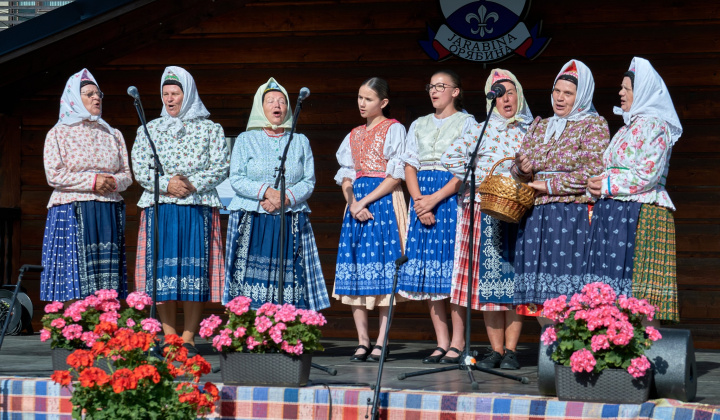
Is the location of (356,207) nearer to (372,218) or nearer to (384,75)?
(372,218)

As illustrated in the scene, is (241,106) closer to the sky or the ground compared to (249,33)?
closer to the ground

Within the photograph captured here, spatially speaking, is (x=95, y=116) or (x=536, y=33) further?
(x=536, y=33)

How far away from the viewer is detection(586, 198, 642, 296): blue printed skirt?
180 inches

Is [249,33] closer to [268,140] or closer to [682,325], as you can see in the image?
[268,140]

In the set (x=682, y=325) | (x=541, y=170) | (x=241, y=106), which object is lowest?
(x=682, y=325)

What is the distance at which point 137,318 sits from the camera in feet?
15.4

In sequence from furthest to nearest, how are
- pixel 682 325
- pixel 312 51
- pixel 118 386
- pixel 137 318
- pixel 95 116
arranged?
pixel 312 51, pixel 682 325, pixel 95 116, pixel 137 318, pixel 118 386

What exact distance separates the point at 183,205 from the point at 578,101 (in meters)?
2.32

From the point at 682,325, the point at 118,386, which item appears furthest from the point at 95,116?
the point at 682,325

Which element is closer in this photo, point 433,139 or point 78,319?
point 78,319

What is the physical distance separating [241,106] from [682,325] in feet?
11.7

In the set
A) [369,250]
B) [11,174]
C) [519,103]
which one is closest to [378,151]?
[369,250]

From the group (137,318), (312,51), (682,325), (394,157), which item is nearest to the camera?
(137,318)

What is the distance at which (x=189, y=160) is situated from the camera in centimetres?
571
